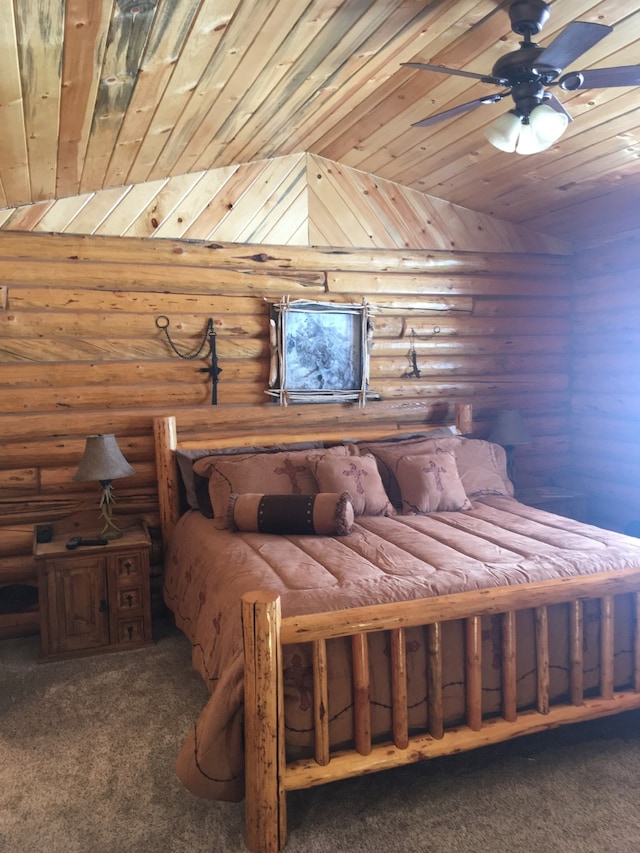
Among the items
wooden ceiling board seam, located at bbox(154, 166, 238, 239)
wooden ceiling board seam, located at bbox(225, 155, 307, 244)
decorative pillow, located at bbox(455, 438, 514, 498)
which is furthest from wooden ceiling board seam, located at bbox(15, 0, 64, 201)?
decorative pillow, located at bbox(455, 438, 514, 498)

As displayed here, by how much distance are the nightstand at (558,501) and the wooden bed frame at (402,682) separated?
1.93 meters

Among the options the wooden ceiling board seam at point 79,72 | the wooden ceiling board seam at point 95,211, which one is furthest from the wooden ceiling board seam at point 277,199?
the wooden ceiling board seam at point 79,72

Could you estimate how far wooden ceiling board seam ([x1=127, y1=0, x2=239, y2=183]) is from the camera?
1.89 meters

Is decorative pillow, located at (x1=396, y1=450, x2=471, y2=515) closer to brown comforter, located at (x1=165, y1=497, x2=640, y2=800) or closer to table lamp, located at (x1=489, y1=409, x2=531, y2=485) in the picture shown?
brown comforter, located at (x1=165, y1=497, x2=640, y2=800)

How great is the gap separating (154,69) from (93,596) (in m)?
2.36

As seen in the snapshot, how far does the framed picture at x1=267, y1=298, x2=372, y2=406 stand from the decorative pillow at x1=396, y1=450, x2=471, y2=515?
72cm

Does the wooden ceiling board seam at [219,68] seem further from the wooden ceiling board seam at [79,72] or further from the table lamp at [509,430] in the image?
the table lamp at [509,430]

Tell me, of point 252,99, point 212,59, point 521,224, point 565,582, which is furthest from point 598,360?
point 212,59

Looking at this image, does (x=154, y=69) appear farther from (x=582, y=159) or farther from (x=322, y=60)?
(x=582, y=159)

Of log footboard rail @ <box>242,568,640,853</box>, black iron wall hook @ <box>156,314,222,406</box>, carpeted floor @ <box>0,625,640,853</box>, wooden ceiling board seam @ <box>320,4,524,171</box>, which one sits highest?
wooden ceiling board seam @ <box>320,4,524,171</box>

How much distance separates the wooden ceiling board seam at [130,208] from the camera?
3.49 meters

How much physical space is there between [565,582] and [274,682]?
1.06m

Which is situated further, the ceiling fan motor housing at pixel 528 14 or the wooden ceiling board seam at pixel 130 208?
the wooden ceiling board seam at pixel 130 208

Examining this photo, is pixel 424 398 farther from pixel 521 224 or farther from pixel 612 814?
pixel 612 814
